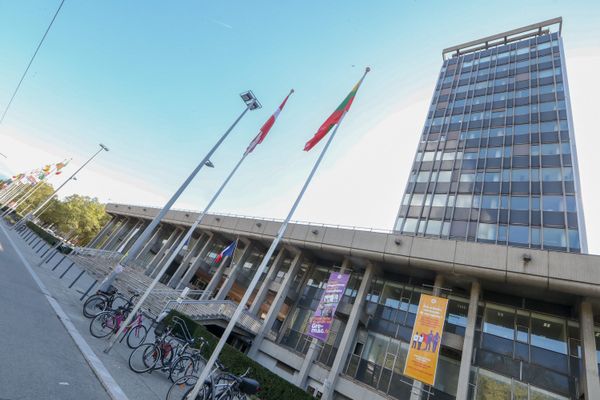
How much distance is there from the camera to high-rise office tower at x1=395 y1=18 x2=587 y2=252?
88.9 feet

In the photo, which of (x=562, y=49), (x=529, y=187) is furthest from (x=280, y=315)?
(x=562, y=49)

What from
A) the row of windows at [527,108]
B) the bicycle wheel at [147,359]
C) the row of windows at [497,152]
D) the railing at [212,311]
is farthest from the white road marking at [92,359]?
the row of windows at [527,108]

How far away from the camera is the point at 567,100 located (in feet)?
112

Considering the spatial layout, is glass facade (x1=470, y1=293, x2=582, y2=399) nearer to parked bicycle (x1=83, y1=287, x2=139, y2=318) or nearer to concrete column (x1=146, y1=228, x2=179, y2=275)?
parked bicycle (x1=83, y1=287, x2=139, y2=318)

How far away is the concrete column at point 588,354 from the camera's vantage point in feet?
46.8

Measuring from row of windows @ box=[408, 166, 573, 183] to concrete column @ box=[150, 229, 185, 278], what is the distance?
34.7 metres

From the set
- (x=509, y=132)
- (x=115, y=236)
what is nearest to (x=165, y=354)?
(x=509, y=132)

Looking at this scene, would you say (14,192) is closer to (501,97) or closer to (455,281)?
(455,281)

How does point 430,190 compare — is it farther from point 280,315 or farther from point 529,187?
point 280,315

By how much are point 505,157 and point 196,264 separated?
38.7 meters

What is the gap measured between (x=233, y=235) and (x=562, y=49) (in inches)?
2077

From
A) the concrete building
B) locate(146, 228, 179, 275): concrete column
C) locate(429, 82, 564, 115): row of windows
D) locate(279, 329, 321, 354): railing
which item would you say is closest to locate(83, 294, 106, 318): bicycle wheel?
the concrete building

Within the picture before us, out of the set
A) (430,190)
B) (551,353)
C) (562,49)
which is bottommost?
(551,353)

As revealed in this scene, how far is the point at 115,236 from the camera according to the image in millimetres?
55781
